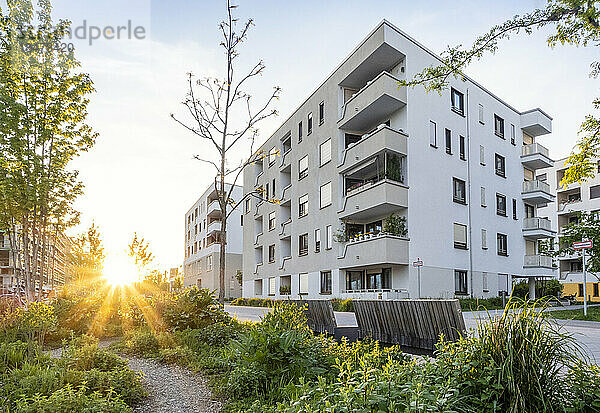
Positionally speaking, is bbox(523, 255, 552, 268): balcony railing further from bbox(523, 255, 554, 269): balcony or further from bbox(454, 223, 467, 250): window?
bbox(454, 223, 467, 250): window

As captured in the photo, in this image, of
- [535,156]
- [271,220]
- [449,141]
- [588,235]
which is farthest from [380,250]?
[271,220]

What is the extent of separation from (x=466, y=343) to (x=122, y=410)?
356 centimetres

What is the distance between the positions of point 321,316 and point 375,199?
1568 cm

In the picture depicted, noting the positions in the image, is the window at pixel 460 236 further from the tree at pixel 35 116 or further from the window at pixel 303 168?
the tree at pixel 35 116

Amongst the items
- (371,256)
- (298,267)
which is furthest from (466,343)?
(298,267)

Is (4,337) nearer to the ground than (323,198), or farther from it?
nearer to the ground

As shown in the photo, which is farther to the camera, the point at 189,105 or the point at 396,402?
the point at 189,105

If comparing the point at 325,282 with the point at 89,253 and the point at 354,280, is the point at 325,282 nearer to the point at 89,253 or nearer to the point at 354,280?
the point at 354,280

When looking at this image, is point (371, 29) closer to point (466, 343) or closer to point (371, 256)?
point (371, 256)

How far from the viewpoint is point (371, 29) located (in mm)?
26953

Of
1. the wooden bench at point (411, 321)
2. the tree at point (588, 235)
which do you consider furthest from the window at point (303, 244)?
the wooden bench at point (411, 321)

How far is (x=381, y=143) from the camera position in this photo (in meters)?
25.2

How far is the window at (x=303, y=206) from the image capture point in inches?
1383

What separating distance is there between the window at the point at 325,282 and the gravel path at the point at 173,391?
907 inches
